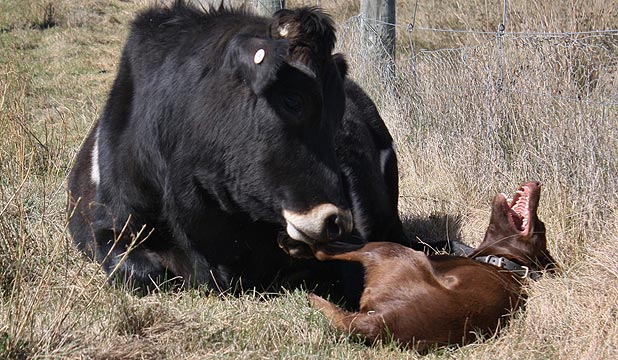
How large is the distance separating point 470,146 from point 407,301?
93.9 inches

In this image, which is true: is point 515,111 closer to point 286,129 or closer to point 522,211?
point 522,211

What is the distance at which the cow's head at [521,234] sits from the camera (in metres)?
4.49

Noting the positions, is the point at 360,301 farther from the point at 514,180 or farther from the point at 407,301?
the point at 514,180

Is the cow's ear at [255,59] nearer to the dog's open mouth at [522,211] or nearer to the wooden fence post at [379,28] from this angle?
the dog's open mouth at [522,211]

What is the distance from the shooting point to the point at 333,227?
3748 mm

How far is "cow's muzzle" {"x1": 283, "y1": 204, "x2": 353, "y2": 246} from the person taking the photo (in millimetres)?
3691

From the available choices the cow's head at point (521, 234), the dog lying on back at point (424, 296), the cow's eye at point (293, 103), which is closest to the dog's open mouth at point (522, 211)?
the cow's head at point (521, 234)

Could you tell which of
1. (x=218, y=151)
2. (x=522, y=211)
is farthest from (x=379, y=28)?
(x=218, y=151)

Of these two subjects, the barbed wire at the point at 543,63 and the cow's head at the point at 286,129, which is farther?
the barbed wire at the point at 543,63

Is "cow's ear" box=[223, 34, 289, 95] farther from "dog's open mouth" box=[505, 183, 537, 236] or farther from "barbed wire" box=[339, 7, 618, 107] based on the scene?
"barbed wire" box=[339, 7, 618, 107]

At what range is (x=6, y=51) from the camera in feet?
37.5

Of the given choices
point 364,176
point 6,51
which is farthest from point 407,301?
point 6,51

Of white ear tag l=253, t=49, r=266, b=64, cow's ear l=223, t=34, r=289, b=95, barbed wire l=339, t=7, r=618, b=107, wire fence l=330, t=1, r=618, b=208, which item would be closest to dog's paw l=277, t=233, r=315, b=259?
cow's ear l=223, t=34, r=289, b=95

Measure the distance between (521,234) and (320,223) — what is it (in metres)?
1.38
